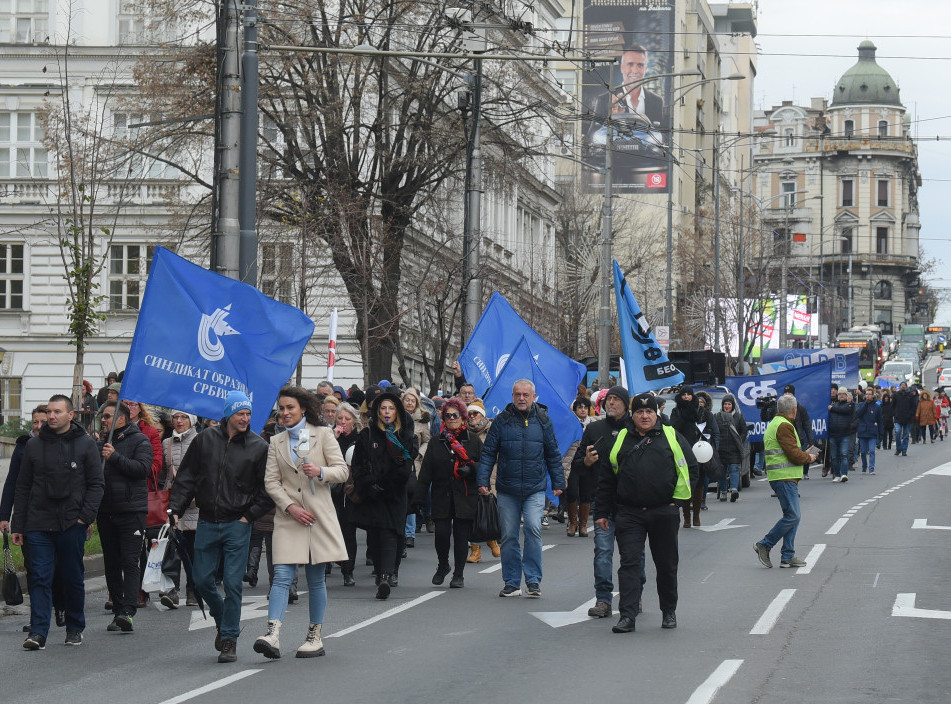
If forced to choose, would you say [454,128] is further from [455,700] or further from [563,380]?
[455,700]

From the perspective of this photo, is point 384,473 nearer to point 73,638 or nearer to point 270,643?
point 73,638

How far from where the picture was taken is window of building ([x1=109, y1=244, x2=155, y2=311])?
134 ft

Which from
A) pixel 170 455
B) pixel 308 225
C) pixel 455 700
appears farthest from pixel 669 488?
pixel 308 225

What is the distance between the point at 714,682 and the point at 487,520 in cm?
478

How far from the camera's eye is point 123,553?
1183cm

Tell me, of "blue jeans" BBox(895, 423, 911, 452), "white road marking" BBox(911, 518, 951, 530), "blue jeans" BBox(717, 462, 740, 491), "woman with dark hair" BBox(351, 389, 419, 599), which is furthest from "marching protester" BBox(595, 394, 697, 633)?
"blue jeans" BBox(895, 423, 911, 452)

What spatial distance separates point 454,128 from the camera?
29516 mm

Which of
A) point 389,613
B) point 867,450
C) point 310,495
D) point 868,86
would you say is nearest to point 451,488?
point 389,613

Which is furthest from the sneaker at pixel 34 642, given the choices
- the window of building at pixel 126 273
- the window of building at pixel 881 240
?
the window of building at pixel 881 240

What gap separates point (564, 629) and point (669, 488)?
1301 mm

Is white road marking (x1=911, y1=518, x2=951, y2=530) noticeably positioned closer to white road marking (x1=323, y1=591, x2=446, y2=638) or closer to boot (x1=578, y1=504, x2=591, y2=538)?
boot (x1=578, y1=504, x2=591, y2=538)

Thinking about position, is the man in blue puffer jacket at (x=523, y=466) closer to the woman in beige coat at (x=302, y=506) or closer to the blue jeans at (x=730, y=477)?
the woman in beige coat at (x=302, y=506)

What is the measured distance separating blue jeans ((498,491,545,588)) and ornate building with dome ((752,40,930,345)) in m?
125

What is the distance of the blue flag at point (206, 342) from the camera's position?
475 inches
